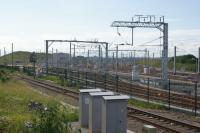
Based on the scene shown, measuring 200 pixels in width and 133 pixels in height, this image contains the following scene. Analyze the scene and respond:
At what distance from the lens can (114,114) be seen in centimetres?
1102

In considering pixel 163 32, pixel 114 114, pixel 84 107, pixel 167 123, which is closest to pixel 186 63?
pixel 163 32

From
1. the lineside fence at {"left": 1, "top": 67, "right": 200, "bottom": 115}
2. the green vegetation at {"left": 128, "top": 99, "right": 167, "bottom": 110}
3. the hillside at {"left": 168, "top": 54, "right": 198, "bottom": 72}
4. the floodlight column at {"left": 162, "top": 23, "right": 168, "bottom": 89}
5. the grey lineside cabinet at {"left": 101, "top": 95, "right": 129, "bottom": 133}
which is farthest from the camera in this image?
the hillside at {"left": 168, "top": 54, "right": 198, "bottom": 72}

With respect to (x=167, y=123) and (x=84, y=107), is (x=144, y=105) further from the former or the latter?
(x=84, y=107)

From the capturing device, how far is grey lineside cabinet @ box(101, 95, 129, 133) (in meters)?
11.0

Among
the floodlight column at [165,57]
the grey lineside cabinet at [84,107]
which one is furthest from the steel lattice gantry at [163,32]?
the grey lineside cabinet at [84,107]

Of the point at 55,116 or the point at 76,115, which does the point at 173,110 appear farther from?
the point at 55,116

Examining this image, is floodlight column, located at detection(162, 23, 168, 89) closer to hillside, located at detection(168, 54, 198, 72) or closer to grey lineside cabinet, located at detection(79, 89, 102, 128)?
grey lineside cabinet, located at detection(79, 89, 102, 128)

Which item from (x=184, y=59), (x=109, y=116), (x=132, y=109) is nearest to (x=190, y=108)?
(x=132, y=109)

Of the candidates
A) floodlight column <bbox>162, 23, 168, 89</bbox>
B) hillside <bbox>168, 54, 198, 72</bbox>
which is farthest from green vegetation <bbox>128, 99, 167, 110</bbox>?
hillside <bbox>168, 54, 198, 72</bbox>

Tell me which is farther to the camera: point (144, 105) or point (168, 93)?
point (168, 93)

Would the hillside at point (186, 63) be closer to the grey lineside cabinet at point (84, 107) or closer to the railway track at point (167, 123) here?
the railway track at point (167, 123)

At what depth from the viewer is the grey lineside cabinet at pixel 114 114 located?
11.0 m

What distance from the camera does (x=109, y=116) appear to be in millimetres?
10977

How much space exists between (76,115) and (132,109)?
18.1 ft
